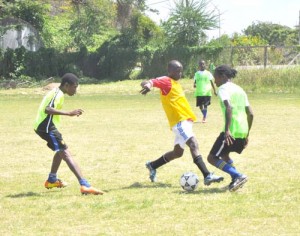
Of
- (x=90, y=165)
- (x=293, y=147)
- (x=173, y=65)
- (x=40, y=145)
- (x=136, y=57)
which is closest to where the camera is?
(x=173, y=65)

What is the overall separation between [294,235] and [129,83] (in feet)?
104

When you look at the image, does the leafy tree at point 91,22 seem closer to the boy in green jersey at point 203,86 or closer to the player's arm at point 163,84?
the boy in green jersey at point 203,86

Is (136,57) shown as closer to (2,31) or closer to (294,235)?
(2,31)

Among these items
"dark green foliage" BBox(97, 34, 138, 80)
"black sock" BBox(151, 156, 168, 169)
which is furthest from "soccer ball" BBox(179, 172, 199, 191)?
"dark green foliage" BBox(97, 34, 138, 80)

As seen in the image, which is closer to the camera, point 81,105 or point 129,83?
point 81,105

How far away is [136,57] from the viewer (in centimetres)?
3994

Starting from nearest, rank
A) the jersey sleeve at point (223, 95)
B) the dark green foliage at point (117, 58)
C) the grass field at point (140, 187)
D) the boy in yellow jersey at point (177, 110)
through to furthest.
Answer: the grass field at point (140, 187)
the jersey sleeve at point (223, 95)
the boy in yellow jersey at point (177, 110)
the dark green foliage at point (117, 58)

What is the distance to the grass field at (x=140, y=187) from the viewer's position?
21.2ft

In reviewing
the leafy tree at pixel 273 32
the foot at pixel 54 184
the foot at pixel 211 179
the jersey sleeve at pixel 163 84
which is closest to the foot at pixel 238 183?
the foot at pixel 211 179

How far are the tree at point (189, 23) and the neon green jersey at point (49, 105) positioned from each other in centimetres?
3271

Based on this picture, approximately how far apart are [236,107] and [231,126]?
0.93 feet

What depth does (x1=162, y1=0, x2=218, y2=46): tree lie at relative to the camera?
40.9 metres

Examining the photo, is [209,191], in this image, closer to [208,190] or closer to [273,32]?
[208,190]

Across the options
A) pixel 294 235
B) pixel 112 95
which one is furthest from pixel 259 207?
pixel 112 95
